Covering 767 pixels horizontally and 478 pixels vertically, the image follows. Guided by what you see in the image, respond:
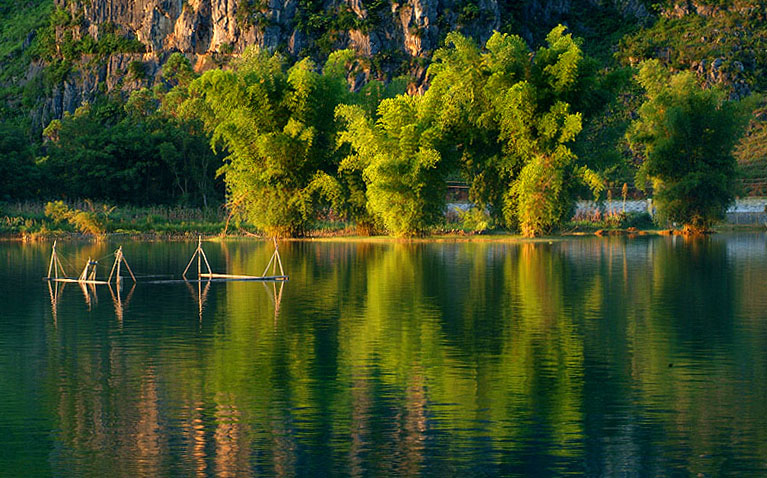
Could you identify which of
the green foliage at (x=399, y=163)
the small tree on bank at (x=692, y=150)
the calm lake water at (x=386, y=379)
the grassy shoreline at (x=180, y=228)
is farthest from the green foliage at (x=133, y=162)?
the calm lake water at (x=386, y=379)

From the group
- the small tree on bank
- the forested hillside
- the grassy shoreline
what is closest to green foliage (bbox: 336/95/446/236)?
the grassy shoreline

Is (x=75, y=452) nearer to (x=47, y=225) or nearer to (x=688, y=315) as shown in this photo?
(x=688, y=315)

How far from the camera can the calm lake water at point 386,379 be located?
11.9m

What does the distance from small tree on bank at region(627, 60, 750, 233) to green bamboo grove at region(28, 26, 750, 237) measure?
85 mm

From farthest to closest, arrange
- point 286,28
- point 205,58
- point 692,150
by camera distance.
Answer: point 205,58
point 286,28
point 692,150

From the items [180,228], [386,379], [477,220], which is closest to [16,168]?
[180,228]

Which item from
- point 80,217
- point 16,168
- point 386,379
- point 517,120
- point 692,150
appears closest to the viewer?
point 386,379

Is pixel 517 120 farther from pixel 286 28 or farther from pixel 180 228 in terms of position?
pixel 286 28

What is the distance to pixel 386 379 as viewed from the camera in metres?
16.2

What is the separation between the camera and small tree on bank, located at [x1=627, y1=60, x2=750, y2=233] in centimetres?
6612

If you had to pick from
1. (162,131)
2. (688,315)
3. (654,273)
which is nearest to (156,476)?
(688,315)

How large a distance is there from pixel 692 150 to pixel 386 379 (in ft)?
178

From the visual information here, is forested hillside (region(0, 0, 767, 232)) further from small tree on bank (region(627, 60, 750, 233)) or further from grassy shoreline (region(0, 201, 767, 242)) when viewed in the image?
small tree on bank (region(627, 60, 750, 233))

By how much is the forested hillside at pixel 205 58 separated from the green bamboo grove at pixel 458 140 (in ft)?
11.9
